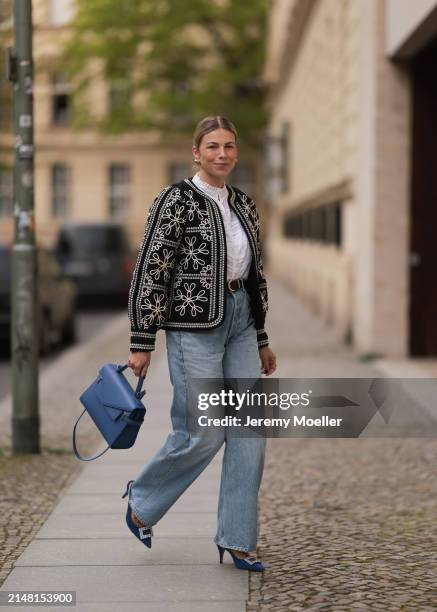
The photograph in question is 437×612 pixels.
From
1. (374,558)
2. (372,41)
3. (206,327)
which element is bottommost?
(374,558)

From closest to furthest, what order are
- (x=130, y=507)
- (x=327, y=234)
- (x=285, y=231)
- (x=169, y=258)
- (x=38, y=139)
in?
(x=169, y=258)
(x=130, y=507)
(x=327, y=234)
(x=285, y=231)
(x=38, y=139)

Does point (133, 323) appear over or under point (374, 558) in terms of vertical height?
over

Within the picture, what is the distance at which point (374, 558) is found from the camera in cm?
495

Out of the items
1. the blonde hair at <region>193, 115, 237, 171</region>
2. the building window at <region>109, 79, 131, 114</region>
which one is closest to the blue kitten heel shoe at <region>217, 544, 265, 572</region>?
the blonde hair at <region>193, 115, 237, 171</region>

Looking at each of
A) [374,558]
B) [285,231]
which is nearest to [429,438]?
[374,558]

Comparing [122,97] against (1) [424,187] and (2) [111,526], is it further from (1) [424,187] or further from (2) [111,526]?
(2) [111,526]

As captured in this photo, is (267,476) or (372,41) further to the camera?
(372,41)

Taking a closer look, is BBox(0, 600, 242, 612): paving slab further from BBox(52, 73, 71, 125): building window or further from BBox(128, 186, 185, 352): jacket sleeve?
BBox(52, 73, 71, 125): building window

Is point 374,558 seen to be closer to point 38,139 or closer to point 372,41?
point 372,41

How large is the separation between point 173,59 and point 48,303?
1027 inches

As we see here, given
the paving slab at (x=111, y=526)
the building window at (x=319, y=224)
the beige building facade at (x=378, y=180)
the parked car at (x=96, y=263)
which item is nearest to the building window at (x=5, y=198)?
the building window at (x=319, y=224)

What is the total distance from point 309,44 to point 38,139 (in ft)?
92.0

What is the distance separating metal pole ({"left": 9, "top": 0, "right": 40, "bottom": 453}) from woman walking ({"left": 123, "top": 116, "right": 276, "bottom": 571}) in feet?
8.65

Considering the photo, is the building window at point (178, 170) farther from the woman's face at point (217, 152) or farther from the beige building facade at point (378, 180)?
the woman's face at point (217, 152)
